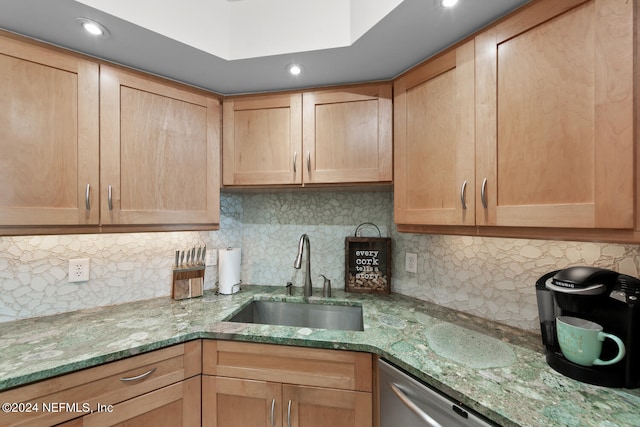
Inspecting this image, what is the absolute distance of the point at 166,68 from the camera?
53.0 inches

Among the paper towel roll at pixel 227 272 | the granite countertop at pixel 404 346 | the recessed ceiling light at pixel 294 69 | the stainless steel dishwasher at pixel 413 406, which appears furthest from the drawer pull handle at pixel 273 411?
the recessed ceiling light at pixel 294 69

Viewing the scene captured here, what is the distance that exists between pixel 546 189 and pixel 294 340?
104 cm

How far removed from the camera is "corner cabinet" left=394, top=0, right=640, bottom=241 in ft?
2.30

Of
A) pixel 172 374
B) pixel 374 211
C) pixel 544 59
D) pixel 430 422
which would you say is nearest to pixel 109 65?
pixel 172 374

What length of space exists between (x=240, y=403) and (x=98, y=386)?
525 mm

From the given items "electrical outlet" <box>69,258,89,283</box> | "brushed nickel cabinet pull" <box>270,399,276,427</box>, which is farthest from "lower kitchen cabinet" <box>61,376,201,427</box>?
"electrical outlet" <box>69,258,89,283</box>

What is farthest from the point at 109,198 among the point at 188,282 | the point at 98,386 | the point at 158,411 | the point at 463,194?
the point at 463,194

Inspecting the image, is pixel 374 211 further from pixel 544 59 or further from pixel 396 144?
pixel 544 59

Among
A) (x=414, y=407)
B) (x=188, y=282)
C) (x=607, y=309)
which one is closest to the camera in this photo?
(x=607, y=309)

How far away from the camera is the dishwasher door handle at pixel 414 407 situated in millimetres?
822

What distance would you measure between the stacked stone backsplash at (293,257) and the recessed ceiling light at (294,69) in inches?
30.7

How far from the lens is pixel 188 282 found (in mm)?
1630

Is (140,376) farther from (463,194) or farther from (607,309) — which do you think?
(607,309)

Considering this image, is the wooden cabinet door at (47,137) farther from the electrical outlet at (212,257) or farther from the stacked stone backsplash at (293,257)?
the electrical outlet at (212,257)
